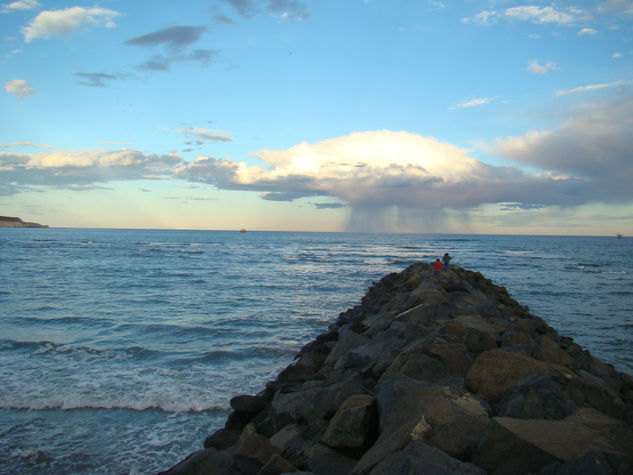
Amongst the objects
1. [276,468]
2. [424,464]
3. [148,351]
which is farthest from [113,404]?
[424,464]

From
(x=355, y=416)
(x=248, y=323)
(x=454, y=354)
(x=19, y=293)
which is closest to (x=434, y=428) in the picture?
(x=355, y=416)

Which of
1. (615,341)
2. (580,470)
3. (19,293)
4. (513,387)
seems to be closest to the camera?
(580,470)

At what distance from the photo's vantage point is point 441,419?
3.12 meters

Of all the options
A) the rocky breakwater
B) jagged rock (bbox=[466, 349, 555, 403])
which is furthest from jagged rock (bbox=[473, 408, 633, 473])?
jagged rock (bbox=[466, 349, 555, 403])

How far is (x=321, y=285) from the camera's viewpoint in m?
22.1

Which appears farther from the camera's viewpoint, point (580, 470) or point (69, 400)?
point (69, 400)

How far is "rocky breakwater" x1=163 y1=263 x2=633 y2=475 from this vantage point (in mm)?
2555

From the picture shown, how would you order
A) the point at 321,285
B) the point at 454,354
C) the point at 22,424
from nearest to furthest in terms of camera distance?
1. the point at 454,354
2. the point at 22,424
3. the point at 321,285

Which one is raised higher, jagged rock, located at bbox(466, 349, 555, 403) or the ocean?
jagged rock, located at bbox(466, 349, 555, 403)

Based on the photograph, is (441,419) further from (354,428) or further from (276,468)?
(276,468)

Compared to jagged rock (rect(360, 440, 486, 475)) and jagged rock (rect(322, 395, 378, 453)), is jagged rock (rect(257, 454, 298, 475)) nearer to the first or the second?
jagged rock (rect(322, 395, 378, 453))

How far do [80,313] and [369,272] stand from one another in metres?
20.5

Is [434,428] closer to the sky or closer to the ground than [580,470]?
closer to the ground

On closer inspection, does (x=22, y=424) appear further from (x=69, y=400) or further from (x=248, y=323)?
(x=248, y=323)
